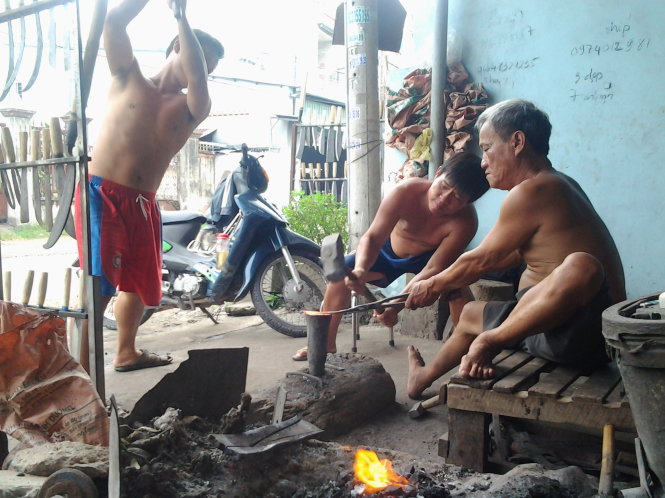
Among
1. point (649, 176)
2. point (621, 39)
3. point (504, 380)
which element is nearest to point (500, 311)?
point (504, 380)

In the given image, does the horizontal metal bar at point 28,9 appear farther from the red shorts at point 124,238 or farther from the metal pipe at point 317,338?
the metal pipe at point 317,338

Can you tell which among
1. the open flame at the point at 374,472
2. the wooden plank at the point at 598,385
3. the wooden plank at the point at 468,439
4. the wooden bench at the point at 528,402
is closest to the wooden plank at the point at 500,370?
the wooden bench at the point at 528,402

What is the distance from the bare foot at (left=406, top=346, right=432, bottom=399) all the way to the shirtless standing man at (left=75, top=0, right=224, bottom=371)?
1.76 metres

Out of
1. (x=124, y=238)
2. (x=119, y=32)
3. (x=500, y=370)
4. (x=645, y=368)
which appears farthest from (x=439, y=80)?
(x=645, y=368)

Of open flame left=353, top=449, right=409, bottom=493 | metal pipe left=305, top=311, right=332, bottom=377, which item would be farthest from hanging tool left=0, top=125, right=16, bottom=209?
open flame left=353, top=449, right=409, bottom=493

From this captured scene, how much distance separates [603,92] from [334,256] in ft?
8.79

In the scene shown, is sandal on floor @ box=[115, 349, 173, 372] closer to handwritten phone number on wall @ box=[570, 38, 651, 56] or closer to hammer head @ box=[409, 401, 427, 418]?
hammer head @ box=[409, 401, 427, 418]

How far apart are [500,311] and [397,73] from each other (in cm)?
344

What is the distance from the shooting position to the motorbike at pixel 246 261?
5.30 m

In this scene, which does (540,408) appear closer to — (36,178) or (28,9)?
(36,178)

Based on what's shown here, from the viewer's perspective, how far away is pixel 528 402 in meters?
2.46

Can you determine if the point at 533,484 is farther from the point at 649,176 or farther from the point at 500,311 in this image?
the point at 649,176

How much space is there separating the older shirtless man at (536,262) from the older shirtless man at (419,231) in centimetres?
79

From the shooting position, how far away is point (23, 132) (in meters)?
2.64
